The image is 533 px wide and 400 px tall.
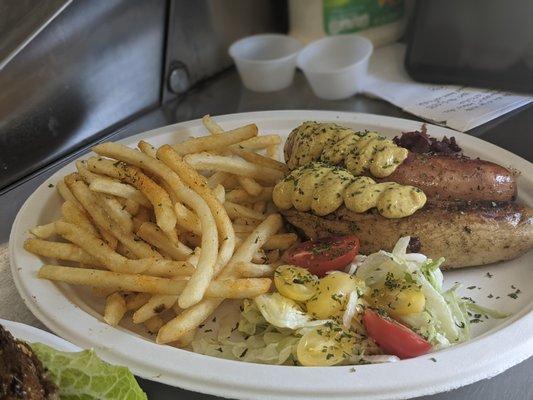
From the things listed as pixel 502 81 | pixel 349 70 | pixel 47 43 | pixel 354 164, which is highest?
pixel 47 43

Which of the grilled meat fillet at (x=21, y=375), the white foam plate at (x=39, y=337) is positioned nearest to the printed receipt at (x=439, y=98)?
the white foam plate at (x=39, y=337)

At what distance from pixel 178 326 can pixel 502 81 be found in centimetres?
221

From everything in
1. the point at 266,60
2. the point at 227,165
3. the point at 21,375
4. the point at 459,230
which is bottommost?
the point at 266,60

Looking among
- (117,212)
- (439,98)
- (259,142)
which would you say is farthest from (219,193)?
(439,98)

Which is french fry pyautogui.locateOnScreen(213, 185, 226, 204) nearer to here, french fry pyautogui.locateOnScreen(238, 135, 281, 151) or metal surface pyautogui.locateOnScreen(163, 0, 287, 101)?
french fry pyautogui.locateOnScreen(238, 135, 281, 151)

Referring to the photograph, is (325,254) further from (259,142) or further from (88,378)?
(88,378)

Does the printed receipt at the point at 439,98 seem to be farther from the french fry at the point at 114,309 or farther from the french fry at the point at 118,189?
the french fry at the point at 114,309

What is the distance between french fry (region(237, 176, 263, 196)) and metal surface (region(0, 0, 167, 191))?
1.12 meters

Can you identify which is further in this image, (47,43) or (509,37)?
(509,37)

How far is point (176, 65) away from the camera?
3.47 m

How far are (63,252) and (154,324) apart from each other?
1.22 feet

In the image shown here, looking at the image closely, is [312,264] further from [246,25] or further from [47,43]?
[246,25]

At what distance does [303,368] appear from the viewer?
1.59 m

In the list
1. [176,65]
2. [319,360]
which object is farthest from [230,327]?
[176,65]
